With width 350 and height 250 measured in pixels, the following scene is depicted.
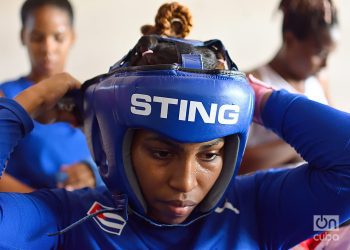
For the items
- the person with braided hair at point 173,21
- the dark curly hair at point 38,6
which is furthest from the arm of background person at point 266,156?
the dark curly hair at point 38,6

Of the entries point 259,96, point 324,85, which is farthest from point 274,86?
point 259,96

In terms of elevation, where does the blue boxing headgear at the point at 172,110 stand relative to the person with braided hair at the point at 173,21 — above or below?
below

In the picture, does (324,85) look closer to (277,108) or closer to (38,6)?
(277,108)

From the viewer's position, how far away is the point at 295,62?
1409mm

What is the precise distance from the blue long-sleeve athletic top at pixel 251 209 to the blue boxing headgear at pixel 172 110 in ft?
0.16

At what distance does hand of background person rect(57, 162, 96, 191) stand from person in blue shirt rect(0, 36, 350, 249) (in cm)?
31

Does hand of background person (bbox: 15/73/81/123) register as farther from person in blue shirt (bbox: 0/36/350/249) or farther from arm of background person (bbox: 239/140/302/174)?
arm of background person (bbox: 239/140/302/174)

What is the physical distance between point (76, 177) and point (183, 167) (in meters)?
0.54

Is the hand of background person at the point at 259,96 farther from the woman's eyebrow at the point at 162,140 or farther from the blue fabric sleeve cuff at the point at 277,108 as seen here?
the woman's eyebrow at the point at 162,140

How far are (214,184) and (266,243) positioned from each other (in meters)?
0.15

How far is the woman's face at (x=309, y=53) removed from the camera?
1346 mm

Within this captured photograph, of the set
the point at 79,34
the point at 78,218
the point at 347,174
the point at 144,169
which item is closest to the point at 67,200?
the point at 78,218

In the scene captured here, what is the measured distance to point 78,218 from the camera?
0.76 meters

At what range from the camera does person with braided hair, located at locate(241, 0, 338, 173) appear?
49.3 inches
